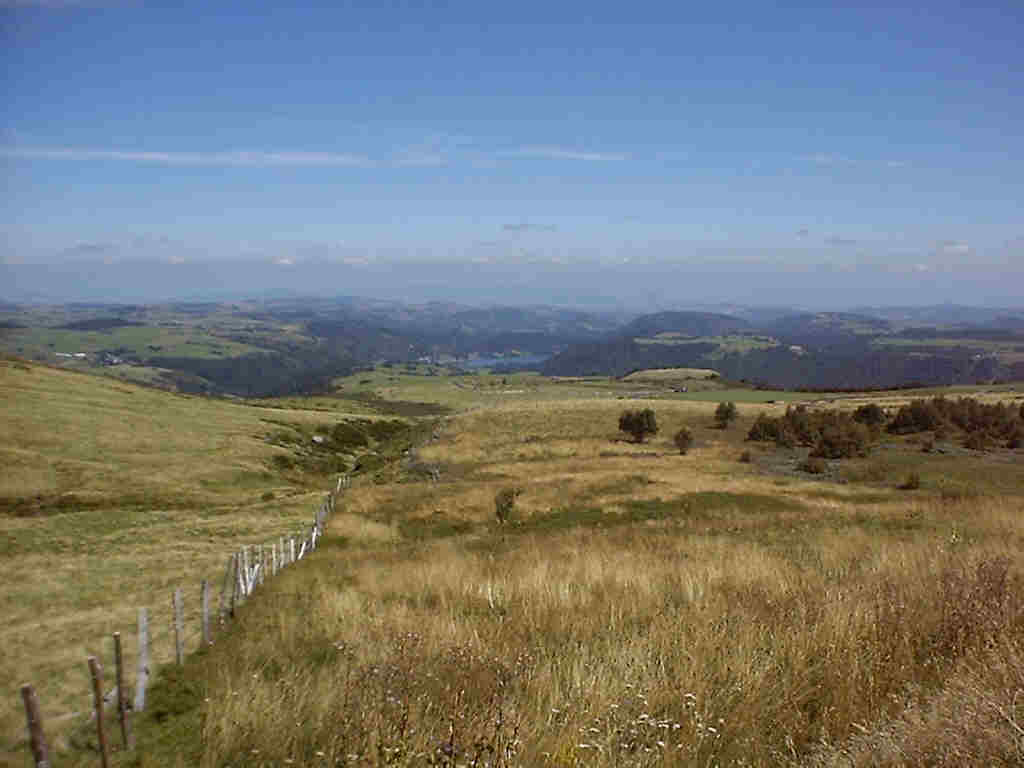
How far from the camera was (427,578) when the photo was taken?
9.98 m

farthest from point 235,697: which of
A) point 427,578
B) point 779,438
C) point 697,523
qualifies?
point 779,438

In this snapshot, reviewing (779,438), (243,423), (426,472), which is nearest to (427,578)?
(426,472)

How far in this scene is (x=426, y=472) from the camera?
3741cm

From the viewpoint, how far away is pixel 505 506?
933 inches

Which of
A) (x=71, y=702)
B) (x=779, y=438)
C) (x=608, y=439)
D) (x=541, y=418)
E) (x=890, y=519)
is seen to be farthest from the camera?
(x=541, y=418)

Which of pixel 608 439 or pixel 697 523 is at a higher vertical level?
pixel 697 523

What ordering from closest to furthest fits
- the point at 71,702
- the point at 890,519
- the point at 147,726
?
the point at 147,726 → the point at 71,702 → the point at 890,519

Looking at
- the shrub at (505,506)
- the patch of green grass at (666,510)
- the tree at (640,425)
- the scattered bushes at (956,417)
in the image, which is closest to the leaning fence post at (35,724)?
the patch of green grass at (666,510)

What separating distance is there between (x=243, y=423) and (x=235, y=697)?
199 feet

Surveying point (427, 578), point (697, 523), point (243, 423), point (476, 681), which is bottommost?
point (243, 423)

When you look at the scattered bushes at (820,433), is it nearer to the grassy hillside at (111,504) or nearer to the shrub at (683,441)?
the shrub at (683,441)

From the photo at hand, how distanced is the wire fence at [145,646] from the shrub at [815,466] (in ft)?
79.7

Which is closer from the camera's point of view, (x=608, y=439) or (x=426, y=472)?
(x=426, y=472)

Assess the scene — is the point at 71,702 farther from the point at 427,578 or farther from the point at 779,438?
the point at 779,438
